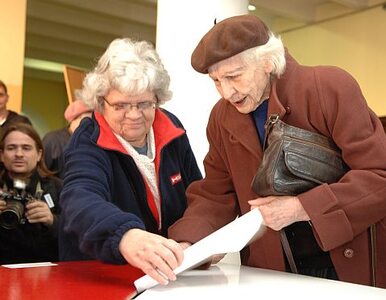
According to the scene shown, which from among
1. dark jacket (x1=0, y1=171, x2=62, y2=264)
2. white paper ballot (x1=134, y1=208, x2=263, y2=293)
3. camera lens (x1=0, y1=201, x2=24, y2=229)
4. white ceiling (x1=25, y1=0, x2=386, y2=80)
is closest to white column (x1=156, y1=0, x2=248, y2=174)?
dark jacket (x1=0, y1=171, x2=62, y2=264)

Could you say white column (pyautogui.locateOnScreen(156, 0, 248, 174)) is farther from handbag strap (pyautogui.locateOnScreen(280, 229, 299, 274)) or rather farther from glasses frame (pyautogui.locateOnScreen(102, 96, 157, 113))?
handbag strap (pyautogui.locateOnScreen(280, 229, 299, 274))

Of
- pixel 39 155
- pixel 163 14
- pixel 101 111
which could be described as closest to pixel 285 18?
pixel 163 14

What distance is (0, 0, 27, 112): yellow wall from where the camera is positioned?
5.65 metres

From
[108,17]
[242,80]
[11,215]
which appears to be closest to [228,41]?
[242,80]

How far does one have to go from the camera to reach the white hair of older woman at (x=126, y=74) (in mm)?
1729

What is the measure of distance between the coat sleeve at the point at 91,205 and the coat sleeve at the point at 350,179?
0.45m

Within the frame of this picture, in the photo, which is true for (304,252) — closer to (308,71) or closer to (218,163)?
(218,163)

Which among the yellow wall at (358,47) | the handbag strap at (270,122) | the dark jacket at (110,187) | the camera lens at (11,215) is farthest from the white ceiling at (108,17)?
the handbag strap at (270,122)

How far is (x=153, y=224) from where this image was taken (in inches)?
70.6

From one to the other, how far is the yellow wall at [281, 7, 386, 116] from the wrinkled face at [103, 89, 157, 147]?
5.75 metres

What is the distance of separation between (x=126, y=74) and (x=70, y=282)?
0.64 m

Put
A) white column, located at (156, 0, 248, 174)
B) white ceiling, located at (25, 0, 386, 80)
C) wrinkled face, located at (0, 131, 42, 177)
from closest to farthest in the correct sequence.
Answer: wrinkled face, located at (0, 131, 42, 177) < white column, located at (156, 0, 248, 174) < white ceiling, located at (25, 0, 386, 80)

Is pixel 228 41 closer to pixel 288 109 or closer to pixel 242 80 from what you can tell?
pixel 242 80

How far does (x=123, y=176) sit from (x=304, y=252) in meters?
0.57
